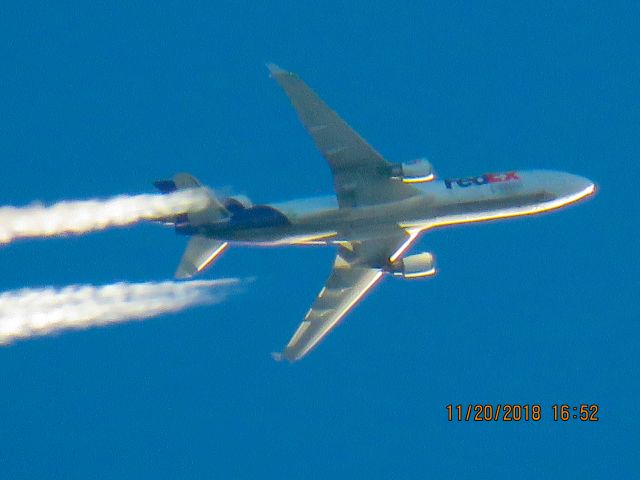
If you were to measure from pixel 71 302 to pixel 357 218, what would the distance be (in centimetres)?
1450

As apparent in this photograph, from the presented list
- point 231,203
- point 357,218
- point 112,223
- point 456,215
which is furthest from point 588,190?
point 112,223

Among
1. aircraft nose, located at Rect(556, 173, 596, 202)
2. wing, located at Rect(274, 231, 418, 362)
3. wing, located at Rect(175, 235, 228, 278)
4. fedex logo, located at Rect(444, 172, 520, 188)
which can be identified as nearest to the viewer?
wing, located at Rect(175, 235, 228, 278)

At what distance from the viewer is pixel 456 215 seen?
7031 centimetres

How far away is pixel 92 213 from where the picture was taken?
6956cm

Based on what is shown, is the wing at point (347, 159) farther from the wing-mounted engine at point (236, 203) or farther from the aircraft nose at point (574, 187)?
the aircraft nose at point (574, 187)

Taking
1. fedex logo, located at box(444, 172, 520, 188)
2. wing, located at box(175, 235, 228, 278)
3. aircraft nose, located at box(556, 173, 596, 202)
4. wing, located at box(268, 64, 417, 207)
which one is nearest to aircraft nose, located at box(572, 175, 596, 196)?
aircraft nose, located at box(556, 173, 596, 202)

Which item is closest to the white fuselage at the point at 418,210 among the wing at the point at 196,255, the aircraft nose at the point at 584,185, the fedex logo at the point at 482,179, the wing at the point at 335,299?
the fedex logo at the point at 482,179

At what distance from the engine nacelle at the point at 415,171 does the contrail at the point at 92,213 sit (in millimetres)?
9315

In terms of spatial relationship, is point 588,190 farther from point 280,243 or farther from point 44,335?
point 44,335

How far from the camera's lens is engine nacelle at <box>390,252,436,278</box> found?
72000mm

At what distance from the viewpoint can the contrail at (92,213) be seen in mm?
67938

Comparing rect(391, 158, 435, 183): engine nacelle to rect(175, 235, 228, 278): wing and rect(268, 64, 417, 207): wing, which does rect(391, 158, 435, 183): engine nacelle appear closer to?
rect(268, 64, 417, 207): wing

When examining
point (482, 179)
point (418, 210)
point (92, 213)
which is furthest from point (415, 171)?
point (92, 213)

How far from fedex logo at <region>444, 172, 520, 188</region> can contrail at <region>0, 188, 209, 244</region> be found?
12141 millimetres
